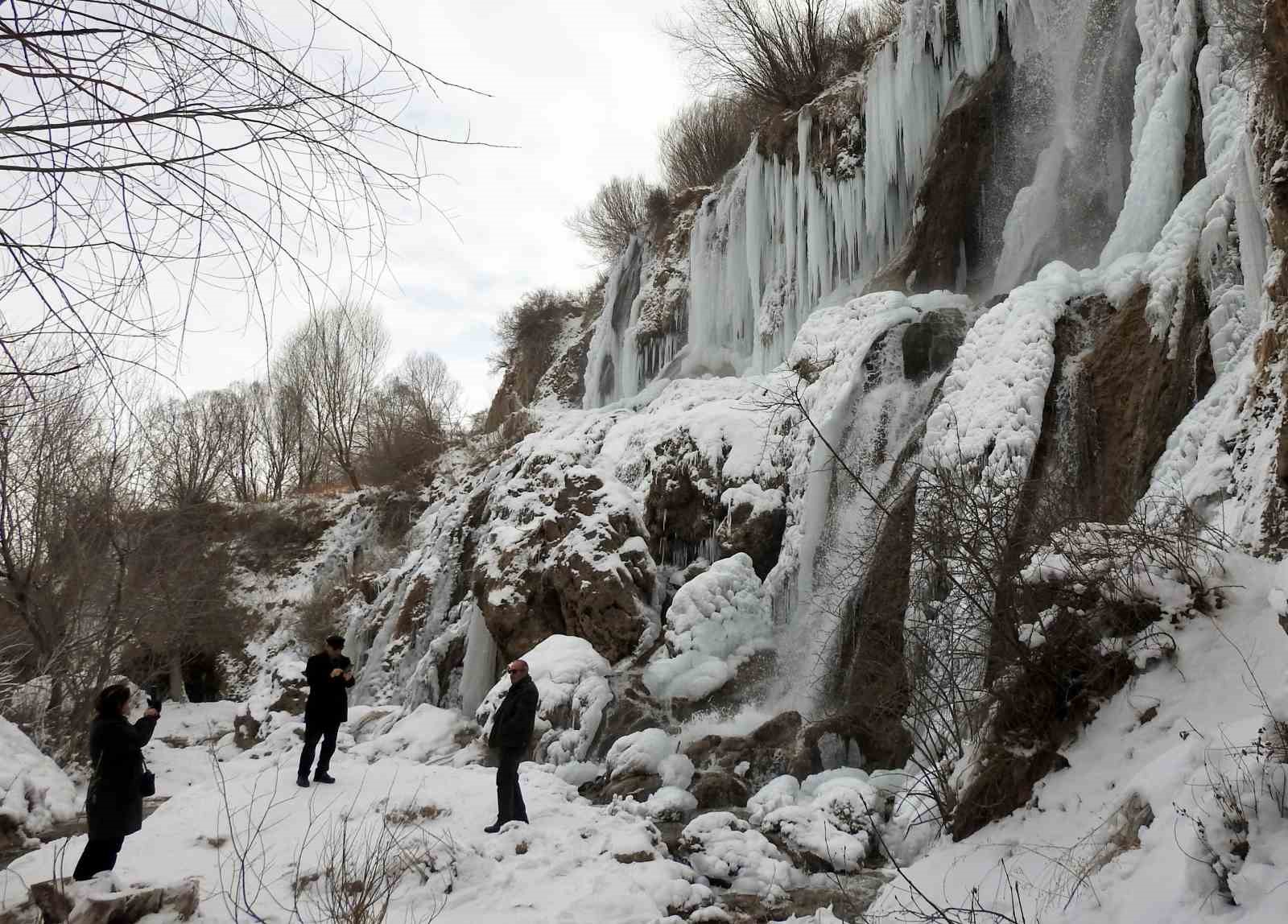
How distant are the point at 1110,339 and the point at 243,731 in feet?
39.4

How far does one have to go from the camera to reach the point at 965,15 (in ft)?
43.1

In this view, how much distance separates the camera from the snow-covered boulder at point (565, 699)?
30.1 ft

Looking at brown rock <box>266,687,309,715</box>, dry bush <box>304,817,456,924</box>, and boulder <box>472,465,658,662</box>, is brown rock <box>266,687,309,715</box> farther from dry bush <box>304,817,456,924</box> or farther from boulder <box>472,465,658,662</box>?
dry bush <box>304,817,456,924</box>

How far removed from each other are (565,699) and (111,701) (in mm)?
5630

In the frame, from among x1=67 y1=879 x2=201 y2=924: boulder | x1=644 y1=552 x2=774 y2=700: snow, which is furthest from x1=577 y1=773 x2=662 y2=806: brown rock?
x1=67 y1=879 x2=201 y2=924: boulder

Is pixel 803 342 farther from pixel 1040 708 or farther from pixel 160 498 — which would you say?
pixel 160 498

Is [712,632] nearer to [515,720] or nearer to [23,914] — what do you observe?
[515,720]

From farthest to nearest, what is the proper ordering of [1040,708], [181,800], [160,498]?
[160,498] → [181,800] → [1040,708]

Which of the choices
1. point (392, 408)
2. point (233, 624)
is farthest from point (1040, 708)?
point (392, 408)

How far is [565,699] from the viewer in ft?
31.4

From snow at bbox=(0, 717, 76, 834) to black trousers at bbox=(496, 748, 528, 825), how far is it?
4.81 meters

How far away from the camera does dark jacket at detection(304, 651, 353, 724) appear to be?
6.55 m

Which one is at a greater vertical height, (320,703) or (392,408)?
(392,408)

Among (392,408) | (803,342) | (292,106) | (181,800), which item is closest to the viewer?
(292,106)
